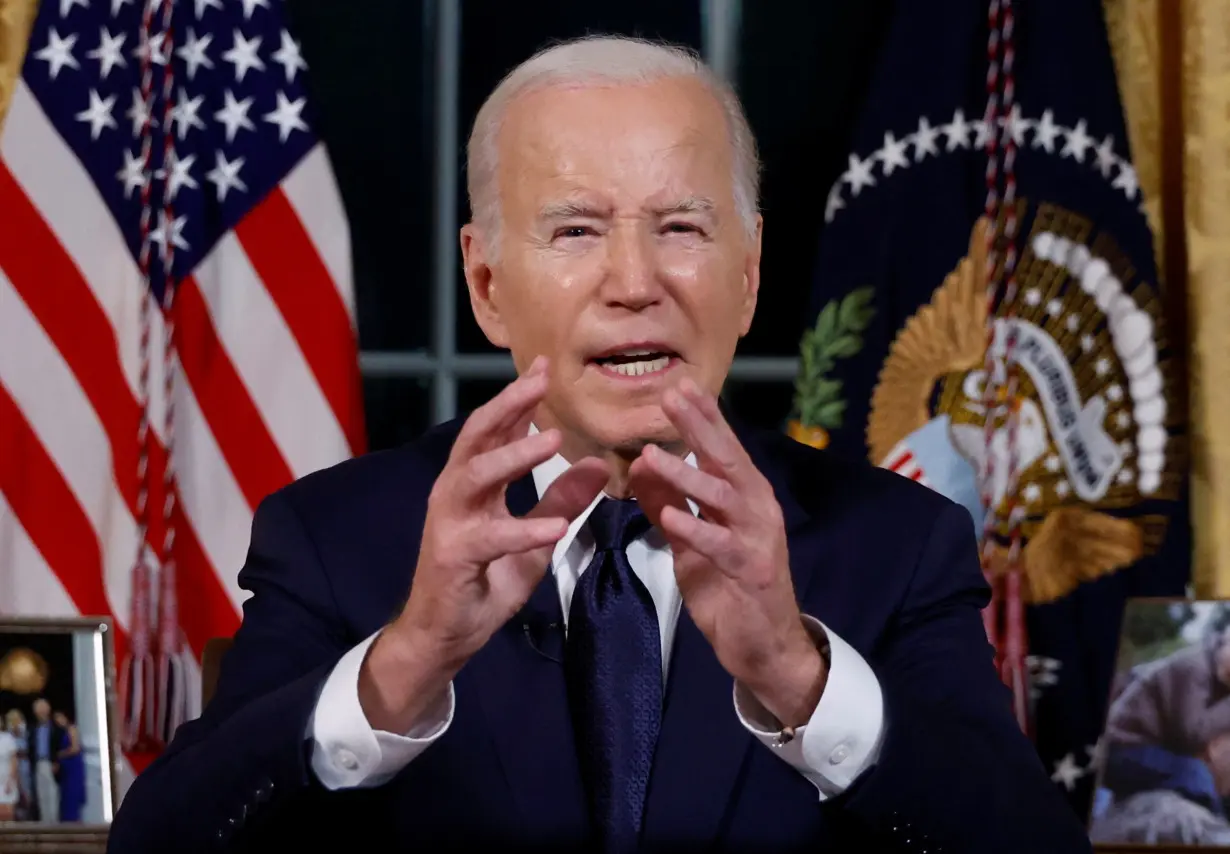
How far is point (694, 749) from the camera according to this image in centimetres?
167

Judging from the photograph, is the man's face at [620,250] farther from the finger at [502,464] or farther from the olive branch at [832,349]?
the olive branch at [832,349]

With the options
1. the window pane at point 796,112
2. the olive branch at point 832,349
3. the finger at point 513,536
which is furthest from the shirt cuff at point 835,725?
the window pane at point 796,112

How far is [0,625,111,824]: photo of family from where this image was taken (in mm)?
2352

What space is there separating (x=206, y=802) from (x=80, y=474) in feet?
4.07

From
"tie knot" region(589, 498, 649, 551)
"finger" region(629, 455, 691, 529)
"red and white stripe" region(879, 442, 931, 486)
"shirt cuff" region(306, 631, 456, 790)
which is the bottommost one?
"red and white stripe" region(879, 442, 931, 486)

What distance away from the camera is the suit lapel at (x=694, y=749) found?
5.39 ft

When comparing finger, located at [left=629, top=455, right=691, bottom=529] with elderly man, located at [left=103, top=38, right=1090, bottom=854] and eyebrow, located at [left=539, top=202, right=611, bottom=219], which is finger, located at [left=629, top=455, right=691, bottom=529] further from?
eyebrow, located at [left=539, top=202, right=611, bottom=219]

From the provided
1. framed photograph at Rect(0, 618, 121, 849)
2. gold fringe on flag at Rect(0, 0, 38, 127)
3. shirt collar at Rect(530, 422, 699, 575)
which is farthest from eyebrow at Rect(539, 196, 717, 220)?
gold fringe on flag at Rect(0, 0, 38, 127)

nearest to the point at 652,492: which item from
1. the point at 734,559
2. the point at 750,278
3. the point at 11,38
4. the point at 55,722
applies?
the point at 734,559

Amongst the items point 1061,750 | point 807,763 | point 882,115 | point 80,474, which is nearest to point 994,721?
point 807,763

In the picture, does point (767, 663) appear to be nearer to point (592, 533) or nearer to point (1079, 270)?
point (592, 533)

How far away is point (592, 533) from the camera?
71.3 inches

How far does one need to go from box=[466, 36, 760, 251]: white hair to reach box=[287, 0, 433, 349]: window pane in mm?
1342

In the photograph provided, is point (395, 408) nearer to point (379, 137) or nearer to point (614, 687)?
point (379, 137)
